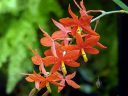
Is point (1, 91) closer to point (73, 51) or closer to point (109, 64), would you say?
point (109, 64)

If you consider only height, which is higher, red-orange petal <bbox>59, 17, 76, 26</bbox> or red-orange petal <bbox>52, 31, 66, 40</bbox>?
red-orange petal <bbox>59, 17, 76, 26</bbox>

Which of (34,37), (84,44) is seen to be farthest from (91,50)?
(34,37)

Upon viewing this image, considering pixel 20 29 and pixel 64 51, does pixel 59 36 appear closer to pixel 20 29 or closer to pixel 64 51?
pixel 64 51

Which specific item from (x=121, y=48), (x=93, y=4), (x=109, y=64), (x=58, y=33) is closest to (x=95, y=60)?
(x=109, y=64)

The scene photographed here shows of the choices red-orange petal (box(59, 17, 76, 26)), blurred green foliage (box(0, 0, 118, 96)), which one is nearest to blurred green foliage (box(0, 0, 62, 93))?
blurred green foliage (box(0, 0, 118, 96))

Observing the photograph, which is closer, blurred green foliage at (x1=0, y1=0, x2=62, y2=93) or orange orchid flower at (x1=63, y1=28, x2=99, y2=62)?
orange orchid flower at (x1=63, y1=28, x2=99, y2=62)

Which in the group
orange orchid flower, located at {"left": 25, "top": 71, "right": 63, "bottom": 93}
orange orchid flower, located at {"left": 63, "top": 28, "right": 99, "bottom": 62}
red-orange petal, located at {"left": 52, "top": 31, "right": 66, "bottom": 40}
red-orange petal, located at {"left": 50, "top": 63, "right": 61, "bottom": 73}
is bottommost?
orange orchid flower, located at {"left": 25, "top": 71, "right": 63, "bottom": 93}

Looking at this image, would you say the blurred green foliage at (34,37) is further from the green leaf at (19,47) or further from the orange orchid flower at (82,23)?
the orange orchid flower at (82,23)

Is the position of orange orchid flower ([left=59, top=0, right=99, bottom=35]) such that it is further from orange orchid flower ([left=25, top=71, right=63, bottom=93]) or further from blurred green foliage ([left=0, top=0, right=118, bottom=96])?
blurred green foliage ([left=0, top=0, right=118, bottom=96])
